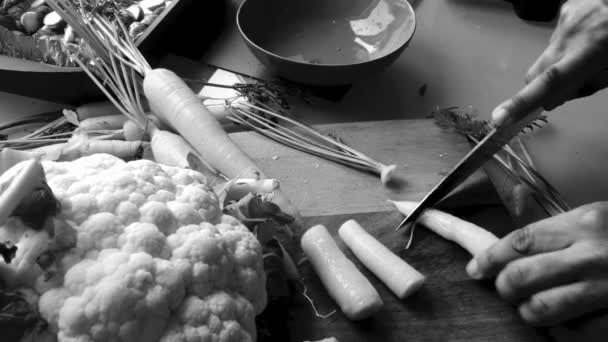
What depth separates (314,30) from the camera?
1.51 metres

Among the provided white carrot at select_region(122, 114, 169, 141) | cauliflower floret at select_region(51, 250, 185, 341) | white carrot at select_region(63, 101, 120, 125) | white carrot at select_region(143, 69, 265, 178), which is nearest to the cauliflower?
cauliflower floret at select_region(51, 250, 185, 341)

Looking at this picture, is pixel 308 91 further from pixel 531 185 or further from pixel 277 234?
pixel 531 185

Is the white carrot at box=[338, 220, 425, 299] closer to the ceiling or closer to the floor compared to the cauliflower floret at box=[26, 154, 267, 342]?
closer to the floor

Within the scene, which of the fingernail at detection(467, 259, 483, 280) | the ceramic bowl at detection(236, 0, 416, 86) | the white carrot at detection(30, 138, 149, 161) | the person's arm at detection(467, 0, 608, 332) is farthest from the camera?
the ceramic bowl at detection(236, 0, 416, 86)

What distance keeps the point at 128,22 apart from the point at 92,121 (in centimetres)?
44

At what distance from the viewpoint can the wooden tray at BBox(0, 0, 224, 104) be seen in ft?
3.85

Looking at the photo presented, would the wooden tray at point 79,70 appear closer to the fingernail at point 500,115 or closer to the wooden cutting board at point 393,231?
the wooden cutting board at point 393,231

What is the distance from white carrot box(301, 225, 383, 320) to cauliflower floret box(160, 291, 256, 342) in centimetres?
22

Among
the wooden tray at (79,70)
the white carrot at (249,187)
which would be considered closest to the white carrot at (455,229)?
the white carrot at (249,187)

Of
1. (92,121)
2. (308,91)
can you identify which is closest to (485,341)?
(308,91)

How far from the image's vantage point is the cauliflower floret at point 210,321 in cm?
63

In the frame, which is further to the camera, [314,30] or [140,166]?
[314,30]

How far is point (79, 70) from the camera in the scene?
1.18m

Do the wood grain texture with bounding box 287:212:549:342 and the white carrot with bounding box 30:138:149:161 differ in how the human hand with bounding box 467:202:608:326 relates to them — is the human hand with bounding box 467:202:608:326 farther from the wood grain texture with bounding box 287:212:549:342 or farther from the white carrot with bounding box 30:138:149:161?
the white carrot with bounding box 30:138:149:161
